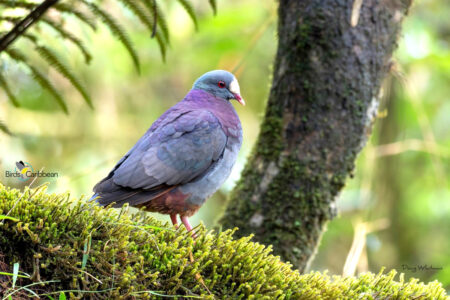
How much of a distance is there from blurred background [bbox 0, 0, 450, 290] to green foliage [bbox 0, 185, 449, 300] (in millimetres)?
3400

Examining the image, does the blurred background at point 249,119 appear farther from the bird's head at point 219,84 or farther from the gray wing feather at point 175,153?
the gray wing feather at point 175,153

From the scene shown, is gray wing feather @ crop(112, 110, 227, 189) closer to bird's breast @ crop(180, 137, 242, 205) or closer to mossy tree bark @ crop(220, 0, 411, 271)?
bird's breast @ crop(180, 137, 242, 205)

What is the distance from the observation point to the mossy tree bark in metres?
3.28

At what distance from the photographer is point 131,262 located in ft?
6.47

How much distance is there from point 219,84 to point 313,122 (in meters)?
0.81

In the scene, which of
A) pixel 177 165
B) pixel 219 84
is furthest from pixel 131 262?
pixel 219 84

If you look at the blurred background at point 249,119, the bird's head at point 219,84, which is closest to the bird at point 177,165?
the bird's head at point 219,84

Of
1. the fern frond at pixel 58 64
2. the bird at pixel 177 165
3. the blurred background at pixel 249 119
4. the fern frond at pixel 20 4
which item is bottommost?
the bird at pixel 177 165

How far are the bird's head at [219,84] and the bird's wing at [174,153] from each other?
15.8 inches

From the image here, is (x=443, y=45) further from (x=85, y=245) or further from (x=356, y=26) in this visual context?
(x=85, y=245)

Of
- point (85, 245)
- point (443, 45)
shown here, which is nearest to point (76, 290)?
point (85, 245)

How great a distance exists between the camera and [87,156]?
755 centimetres

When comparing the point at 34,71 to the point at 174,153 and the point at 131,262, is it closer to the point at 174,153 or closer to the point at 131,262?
the point at 174,153

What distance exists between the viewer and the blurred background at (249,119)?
604 cm
